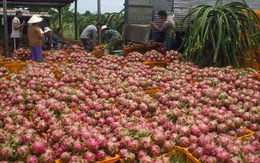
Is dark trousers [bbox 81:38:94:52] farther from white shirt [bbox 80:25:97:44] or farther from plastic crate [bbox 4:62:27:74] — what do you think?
plastic crate [bbox 4:62:27:74]

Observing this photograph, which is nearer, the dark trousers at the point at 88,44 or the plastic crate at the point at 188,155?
the plastic crate at the point at 188,155

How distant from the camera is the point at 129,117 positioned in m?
2.60

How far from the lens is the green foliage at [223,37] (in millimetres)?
4902

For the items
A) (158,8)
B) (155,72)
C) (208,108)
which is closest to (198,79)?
(155,72)

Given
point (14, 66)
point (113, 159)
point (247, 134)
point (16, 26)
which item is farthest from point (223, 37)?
point (16, 26)

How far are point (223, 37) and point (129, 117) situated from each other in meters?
3.04

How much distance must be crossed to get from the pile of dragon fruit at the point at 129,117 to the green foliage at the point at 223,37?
0.97 m

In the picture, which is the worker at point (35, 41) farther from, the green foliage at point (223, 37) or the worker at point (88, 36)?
Result: the green foliage at point (223, 37)

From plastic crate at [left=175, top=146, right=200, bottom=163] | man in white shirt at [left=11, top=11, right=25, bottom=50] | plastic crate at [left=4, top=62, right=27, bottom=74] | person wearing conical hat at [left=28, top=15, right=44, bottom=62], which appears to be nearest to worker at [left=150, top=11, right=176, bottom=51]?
person wearing conical hat at [left=28, top=15, right=44, bottom=62]

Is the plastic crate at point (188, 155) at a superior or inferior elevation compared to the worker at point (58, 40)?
inferior

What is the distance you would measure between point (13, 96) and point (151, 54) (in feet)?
9.88

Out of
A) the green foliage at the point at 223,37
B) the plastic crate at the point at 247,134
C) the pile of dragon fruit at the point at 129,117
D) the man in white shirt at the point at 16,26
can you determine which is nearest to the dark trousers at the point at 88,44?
the man in white shirt at the point at 16,26

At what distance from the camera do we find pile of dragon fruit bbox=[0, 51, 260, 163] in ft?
6.33

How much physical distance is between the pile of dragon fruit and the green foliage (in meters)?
0.97
